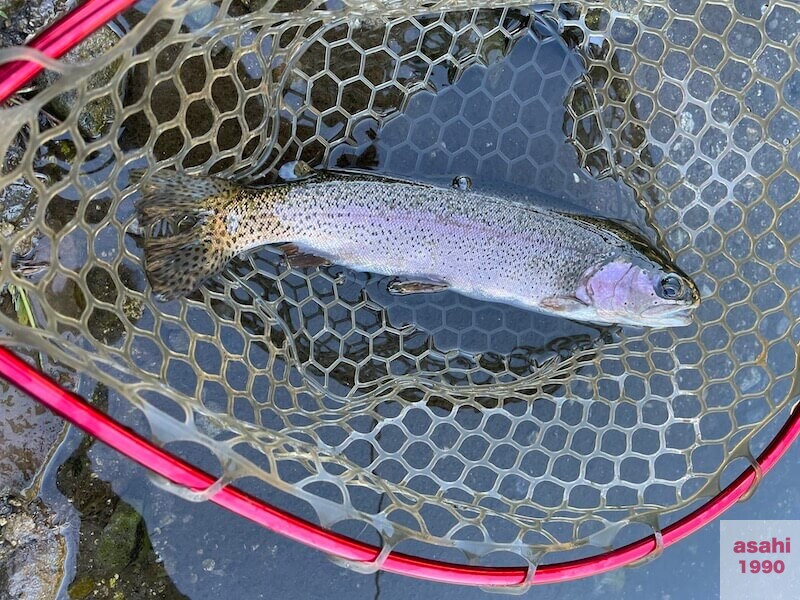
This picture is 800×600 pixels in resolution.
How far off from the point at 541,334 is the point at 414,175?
2.81ft

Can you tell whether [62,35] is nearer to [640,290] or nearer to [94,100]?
[94,100]

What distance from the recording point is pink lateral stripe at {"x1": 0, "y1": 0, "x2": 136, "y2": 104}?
158 centimetres

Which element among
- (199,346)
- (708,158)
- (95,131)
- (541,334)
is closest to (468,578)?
(541,334)

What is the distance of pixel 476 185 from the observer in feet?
8.11

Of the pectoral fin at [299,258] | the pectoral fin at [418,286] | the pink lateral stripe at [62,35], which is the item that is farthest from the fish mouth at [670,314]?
the pink lateral stripe at [62,35]

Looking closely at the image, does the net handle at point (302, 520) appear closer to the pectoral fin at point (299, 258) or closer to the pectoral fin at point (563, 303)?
the pectoral fin at point (563, 303)

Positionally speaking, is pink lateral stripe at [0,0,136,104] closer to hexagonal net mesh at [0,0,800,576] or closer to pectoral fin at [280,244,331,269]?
hexagonal net mesh at [0,0,800,576]

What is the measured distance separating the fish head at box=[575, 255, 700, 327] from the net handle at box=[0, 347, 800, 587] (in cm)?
52

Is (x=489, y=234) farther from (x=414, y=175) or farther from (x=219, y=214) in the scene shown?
(x=219, y=214)

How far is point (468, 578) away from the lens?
73.6 inches

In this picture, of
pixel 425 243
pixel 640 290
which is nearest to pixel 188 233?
pixel 425 243

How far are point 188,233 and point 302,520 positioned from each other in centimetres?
109

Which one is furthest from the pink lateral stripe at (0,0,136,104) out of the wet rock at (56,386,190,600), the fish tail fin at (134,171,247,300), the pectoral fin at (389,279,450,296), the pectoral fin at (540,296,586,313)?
the pectoral fin at (540,296,586,313)

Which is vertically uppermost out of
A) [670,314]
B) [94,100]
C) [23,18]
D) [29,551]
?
[23,18]
